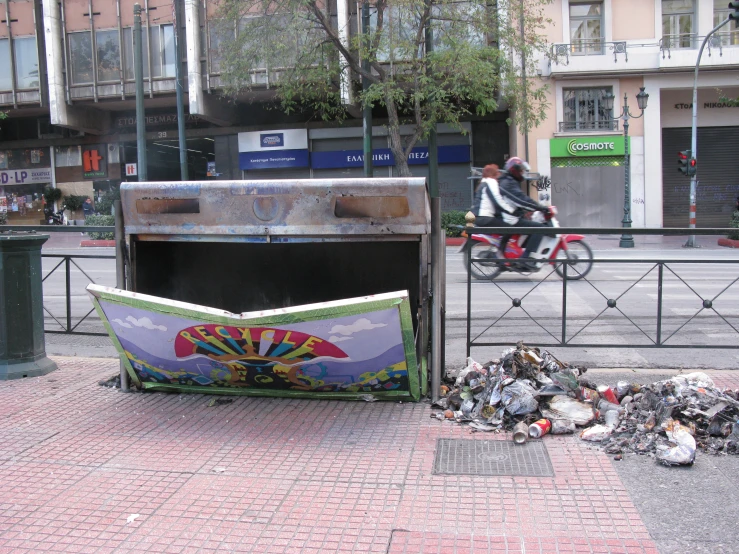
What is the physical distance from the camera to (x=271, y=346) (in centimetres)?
450

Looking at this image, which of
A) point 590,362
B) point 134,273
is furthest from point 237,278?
point 590,362

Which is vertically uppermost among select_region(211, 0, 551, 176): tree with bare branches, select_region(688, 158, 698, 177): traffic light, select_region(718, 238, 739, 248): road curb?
select_region(211, 0, 551, 176): tree with bare branches

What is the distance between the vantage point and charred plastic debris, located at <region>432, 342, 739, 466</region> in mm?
4258

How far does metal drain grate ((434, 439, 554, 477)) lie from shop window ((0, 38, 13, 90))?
108 ft

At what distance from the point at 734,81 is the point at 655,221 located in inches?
258

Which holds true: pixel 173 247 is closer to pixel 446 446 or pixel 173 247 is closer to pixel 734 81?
pixel 446 446

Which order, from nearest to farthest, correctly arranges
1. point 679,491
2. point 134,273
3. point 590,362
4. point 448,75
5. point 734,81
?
point 679,491, point 134,273, point 590,362, point 448,75, point 734,81

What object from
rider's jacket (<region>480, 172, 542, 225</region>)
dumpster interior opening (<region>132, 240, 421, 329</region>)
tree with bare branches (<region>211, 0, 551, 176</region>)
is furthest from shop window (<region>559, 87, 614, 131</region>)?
dumpster interior opening (<region>132, 240, 421, 329</region>)

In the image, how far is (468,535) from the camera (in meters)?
3.19

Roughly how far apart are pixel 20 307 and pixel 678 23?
2924 centimetres

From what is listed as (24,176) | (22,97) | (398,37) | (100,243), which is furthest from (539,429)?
(24,176)

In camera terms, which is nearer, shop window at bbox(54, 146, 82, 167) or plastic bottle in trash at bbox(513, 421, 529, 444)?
plastic bottle in trash at bbox(513, 421, 529, 444)

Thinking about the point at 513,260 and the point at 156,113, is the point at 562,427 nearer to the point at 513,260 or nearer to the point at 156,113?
the point at 513,260

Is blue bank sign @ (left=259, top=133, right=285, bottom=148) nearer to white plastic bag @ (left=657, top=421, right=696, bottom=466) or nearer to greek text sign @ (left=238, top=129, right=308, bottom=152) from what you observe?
greek text sign @ (left=238, top=129, right=308, bottom=152)
